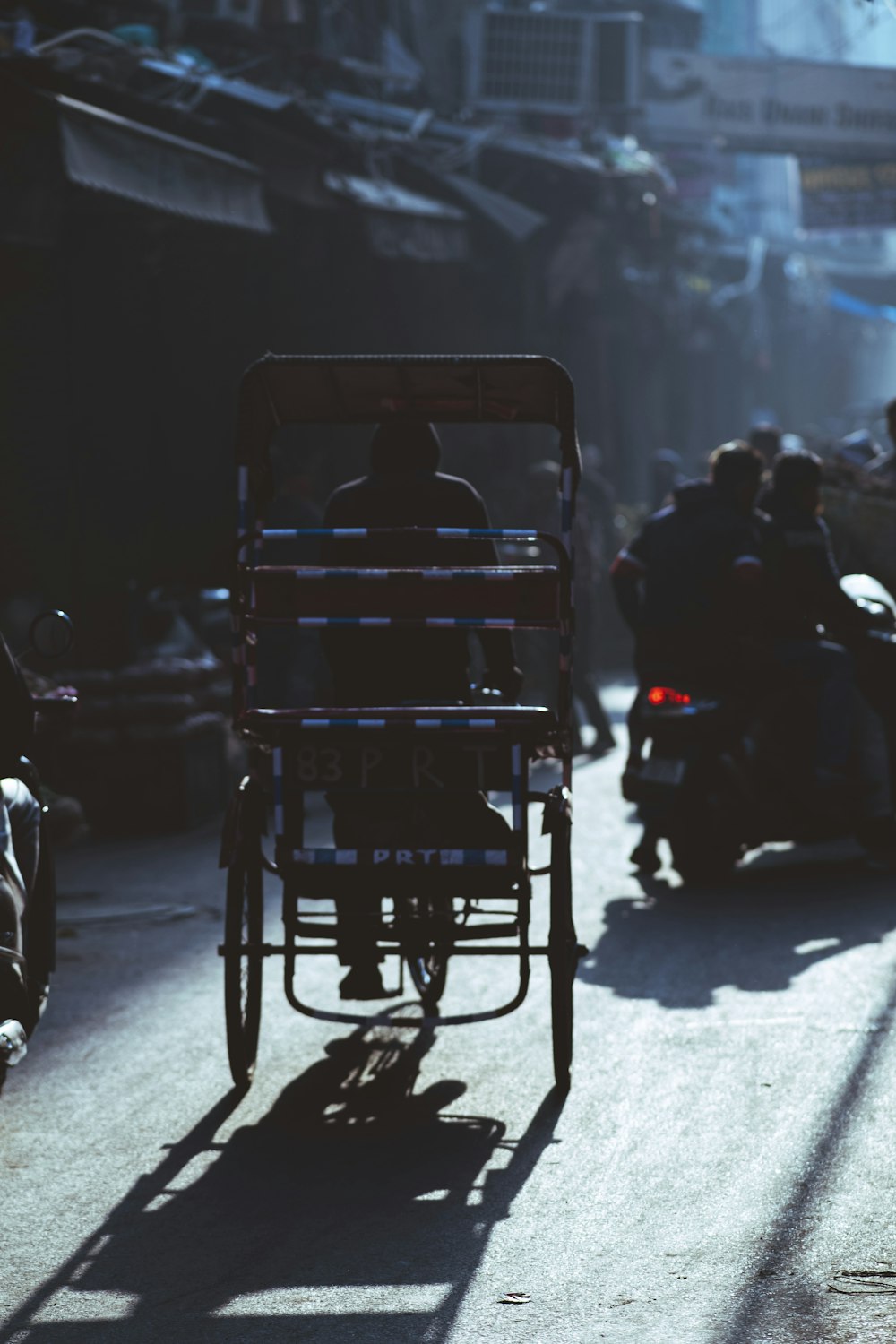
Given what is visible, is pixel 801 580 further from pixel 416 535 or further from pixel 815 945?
Result: pixel 416 535

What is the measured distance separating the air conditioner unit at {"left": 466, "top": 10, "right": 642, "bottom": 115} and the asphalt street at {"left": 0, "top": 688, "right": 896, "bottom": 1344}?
703 inches

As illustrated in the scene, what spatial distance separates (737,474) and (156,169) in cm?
429

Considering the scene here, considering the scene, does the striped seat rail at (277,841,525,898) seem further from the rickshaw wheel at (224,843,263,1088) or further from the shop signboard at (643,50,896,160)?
the shop signboard at (643,50,896,160)

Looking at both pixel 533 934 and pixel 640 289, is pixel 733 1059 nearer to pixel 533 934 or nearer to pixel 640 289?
pixel 533 934

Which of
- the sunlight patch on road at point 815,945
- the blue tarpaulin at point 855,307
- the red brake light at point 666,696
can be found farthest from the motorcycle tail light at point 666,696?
the blue tarpaulin at point 855,307

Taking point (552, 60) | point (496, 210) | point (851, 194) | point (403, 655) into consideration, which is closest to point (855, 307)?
point (851, 194)

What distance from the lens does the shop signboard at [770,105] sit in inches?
1267

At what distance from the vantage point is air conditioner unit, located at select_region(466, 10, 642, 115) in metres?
24.5

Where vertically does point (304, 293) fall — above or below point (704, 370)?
above

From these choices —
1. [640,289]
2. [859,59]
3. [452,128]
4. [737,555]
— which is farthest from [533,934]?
[859,59]

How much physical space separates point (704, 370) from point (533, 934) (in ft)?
108

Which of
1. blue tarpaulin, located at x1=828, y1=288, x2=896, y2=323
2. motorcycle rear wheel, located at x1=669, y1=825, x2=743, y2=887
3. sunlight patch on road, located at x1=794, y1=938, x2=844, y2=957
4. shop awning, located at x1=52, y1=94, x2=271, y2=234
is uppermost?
shop awning, located at x1=52, y1=94, x2=271, y2=234

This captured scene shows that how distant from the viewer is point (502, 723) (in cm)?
561

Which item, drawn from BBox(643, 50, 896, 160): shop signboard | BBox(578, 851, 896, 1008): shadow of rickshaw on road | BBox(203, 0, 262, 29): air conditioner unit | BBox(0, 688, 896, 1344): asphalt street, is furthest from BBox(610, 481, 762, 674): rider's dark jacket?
BBox(643, 50, 896, 160): shop signboard
